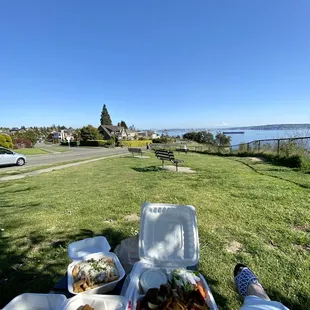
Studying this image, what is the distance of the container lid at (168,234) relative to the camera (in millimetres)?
1911

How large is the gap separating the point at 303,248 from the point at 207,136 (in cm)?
6324

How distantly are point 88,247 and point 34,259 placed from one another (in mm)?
1360

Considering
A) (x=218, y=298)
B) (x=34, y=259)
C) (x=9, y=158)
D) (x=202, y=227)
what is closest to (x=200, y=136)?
(x=9, y=158)

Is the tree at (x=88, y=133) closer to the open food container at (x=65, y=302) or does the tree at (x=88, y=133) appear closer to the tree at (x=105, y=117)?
the tree at (x=105, y=117)

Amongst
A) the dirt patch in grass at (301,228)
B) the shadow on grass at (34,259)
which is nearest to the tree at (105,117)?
the shadow on grass at (34,259)

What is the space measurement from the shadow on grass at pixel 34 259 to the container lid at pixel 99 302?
1461 mm

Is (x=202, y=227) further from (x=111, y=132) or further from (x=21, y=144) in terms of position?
(x=111, y=132)

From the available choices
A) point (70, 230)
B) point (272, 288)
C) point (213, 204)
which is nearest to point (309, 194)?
point (213, 204)

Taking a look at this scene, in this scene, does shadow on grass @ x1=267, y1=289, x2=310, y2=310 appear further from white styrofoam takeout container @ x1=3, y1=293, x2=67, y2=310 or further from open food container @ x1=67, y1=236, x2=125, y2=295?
white styrofoam takeout container @ x1=3, y1=293, x2=67, y2=310

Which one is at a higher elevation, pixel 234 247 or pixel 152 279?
pixel 152 279

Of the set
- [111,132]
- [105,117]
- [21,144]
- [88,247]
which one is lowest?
[21,144]

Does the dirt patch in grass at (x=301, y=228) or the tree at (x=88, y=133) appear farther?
the tree at (x=88, y=133)

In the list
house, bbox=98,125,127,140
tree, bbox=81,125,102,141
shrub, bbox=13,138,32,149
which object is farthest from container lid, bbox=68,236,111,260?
house, bbox=98,125,127,140

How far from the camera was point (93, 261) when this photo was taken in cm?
197
